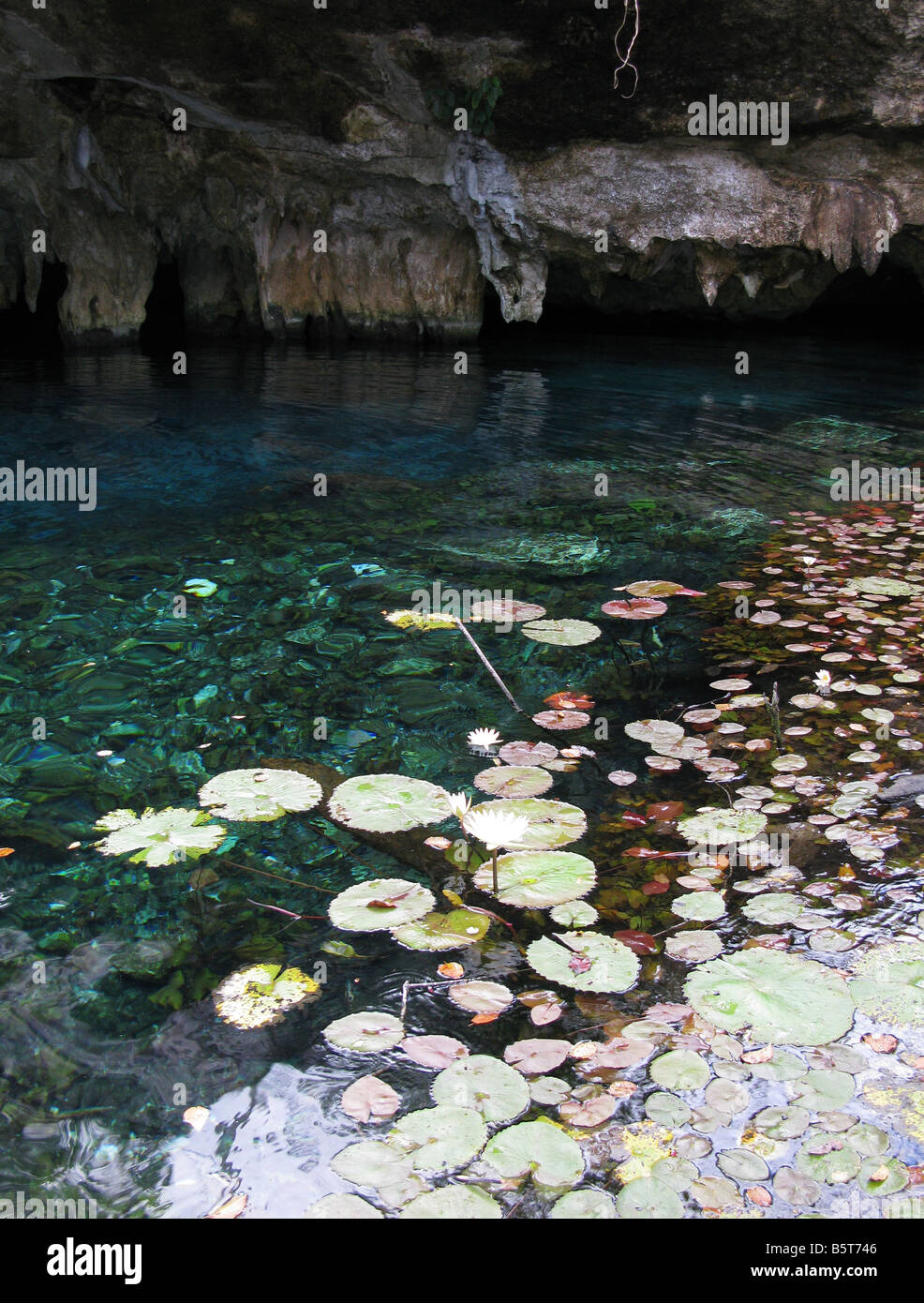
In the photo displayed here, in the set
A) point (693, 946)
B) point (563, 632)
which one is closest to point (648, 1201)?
point (693, 946)

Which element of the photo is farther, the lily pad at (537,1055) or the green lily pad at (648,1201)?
the lily pad at (537,1055)

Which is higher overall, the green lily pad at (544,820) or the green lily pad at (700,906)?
the green lily pad at (544,820)

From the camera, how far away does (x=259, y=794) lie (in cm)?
362

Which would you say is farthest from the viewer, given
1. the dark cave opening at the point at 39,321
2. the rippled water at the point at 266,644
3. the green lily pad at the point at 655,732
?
the dark cave opening at the point at 39,321

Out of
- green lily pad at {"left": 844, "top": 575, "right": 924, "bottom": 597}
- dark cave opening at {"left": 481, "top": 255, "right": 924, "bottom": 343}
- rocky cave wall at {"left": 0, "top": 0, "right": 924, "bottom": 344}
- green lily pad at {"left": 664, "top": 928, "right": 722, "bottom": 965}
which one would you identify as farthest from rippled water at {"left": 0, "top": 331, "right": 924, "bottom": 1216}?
dark cave opening at {"left": 481, "top": 255, "right": 924, "bottom": 343}

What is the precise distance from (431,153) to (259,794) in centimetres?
1232

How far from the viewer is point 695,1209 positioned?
6.75ft

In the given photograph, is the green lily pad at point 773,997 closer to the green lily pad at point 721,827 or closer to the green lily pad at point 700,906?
the green lily pad at point 700,906

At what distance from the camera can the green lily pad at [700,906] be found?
2994 mm

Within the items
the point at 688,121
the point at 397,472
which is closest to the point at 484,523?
the point at 397,472

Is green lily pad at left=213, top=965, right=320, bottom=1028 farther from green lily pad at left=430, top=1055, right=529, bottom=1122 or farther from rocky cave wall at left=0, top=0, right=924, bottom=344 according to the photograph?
rocky cave wall at left=0, top=0, right=924, bottom=344

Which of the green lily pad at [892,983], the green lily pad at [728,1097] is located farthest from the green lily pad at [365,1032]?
the green lily pad at [892,983]

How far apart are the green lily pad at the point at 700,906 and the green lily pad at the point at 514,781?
0.78 m

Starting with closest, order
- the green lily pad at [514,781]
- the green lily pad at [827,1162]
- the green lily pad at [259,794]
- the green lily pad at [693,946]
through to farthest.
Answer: the green lily pad at [827,1162], the green lily pad at [693,946], the green lily pad at [259,794], the green lily pad at [514,781]
